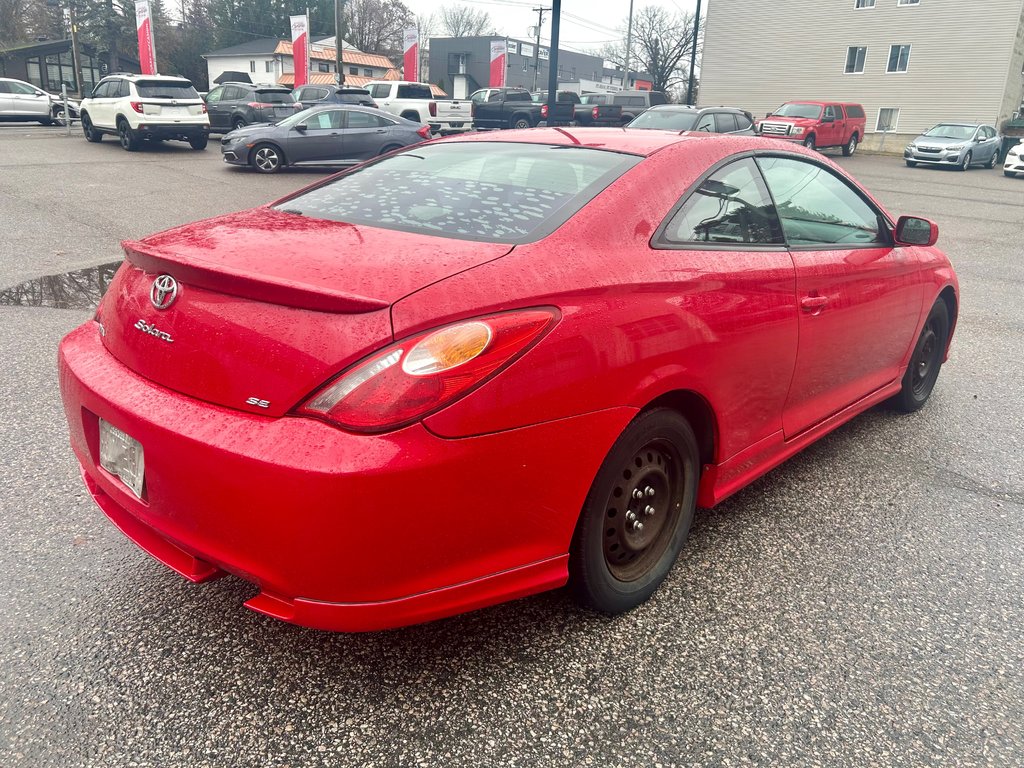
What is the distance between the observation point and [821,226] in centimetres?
334

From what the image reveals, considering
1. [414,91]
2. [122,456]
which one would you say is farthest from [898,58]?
[122,456]

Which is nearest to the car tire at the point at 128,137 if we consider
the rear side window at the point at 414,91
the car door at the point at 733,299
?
the rear side window at the point at 414,91

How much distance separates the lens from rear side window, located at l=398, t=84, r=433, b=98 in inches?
1016

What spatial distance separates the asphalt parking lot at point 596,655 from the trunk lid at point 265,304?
0.82 m

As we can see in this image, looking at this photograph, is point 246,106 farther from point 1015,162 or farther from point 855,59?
point 855,59

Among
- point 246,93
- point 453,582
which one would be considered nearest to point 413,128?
point 246,93

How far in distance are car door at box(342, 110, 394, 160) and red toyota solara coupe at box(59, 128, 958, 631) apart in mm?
14282

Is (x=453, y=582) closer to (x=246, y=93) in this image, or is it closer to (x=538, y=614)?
(x=538, y=614)

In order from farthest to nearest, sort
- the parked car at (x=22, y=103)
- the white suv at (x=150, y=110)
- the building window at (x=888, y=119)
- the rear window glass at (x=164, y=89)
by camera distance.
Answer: the building window at (x=888, y=119)
the parked car at (x=22, y=103)
the rear window glass at (x=164, y=89)
the white suv at (x=150, y=110)

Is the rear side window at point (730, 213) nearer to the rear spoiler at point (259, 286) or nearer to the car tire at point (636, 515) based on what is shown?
the car tire at point (636, 515)

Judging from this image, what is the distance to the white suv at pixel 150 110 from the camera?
18.3 m

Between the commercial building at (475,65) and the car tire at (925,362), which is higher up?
the commercial building at (475,65)

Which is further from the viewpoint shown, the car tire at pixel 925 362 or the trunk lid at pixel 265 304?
the car tire at pixel 925 362

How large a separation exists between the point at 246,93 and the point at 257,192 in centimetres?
1245
